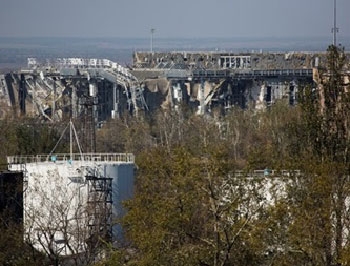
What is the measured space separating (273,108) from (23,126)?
11.0 metres

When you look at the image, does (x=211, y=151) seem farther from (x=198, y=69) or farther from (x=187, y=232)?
(x=198, y=69)

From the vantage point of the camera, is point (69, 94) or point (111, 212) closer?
point (111, 212)

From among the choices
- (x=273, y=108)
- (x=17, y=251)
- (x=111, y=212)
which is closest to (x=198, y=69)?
(x=273, y=108)

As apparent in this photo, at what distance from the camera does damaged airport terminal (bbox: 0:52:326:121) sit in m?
66.7

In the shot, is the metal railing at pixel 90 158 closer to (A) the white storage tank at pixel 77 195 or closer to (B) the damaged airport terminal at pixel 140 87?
(A) the white storage tank at pixel 77 195

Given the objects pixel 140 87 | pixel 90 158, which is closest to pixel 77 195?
pixel 90 158

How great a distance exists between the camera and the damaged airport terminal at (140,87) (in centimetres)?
6669

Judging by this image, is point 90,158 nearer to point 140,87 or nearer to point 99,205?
point 99,205

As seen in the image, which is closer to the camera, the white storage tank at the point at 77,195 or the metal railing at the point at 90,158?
the white storage tank at the point at 77,195

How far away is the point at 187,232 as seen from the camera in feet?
70.3

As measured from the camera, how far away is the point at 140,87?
224ft

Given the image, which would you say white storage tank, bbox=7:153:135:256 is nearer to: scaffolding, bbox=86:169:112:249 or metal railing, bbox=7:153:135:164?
scaffolding, bbox=86:169:112:249

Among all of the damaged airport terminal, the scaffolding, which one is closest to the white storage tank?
the scaffolding

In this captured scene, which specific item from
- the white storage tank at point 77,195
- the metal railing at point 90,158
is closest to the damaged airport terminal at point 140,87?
the metal railing at point 90,158
